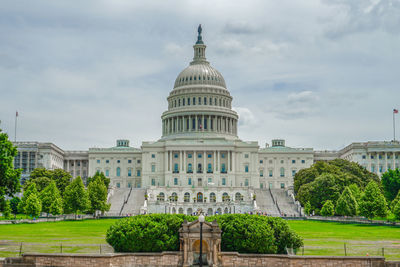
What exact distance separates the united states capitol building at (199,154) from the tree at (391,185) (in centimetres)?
3960

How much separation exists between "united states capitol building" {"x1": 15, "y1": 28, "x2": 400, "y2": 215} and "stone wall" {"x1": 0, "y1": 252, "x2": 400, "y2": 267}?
107 meters

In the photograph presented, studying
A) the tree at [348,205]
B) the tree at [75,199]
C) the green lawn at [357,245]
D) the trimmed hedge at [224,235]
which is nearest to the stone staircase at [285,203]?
the tree at [348,205]

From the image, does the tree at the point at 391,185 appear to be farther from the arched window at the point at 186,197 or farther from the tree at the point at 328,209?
the arched window at the point at 186,197

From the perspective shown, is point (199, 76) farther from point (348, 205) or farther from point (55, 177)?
point (348, 205)

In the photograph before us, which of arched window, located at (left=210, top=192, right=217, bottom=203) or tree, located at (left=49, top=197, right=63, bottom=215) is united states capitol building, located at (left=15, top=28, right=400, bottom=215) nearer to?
arched window, located at (left=210, top=192, right=217, bottom=203)

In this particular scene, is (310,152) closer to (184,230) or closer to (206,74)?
(206,74)

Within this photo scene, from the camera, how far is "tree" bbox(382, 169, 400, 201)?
111562mm

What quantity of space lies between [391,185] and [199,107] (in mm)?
72643

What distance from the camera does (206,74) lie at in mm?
176875

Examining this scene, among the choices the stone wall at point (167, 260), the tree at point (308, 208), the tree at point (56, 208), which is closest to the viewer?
the stone wall at point (167, 260)

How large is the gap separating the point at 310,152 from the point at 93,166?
6788 centimetres

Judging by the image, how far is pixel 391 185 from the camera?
112188 millimetres

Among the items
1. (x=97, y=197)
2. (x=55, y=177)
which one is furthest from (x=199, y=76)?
(x=97, y=197)

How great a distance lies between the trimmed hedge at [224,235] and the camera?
41.5 meters
